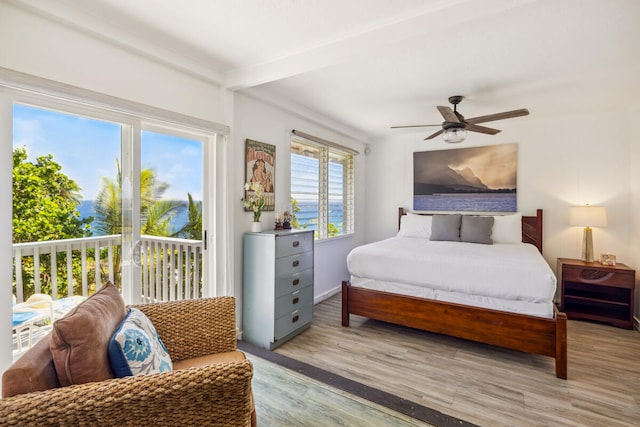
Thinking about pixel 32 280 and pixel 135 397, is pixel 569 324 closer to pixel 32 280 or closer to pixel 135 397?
pixel 135 397

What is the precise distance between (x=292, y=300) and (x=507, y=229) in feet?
9.59

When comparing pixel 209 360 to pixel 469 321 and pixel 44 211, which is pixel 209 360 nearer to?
pixel 44 211

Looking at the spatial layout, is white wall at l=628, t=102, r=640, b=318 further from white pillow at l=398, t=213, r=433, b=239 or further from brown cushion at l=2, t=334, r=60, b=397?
brown cushion at l=2, t=334, r=60, b=397

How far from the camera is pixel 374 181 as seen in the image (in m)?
5.47

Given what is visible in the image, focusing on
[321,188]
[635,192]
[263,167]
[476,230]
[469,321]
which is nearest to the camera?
[469,321]

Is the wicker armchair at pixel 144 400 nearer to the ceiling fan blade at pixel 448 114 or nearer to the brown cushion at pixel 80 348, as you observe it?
the brown cushion at pixel 80 348

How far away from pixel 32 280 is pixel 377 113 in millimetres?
3668

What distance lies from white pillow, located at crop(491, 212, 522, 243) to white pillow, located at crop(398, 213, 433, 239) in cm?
82

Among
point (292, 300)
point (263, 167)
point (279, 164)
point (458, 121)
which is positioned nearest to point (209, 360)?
point (292, 300)

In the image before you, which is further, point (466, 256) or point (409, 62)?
point (466, 256)

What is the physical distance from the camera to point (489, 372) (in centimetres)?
248

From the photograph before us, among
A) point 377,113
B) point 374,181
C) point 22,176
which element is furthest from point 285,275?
point 374,181

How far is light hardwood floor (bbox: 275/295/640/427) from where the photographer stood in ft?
6.61

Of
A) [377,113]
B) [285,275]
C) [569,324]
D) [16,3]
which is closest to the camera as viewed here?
[16,3]
